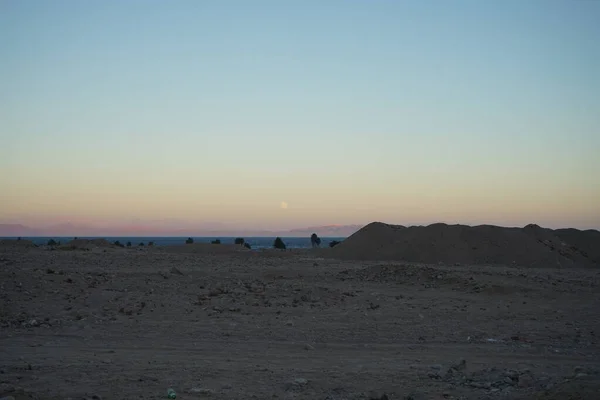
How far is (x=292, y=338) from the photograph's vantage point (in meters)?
11.9

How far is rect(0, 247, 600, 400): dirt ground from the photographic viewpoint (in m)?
8.07

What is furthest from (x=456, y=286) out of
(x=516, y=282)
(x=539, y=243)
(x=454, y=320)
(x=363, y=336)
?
(x=539, y=243)

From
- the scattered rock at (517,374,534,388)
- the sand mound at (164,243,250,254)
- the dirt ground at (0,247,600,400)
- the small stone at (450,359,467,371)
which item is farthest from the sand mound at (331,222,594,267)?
the scattered rock at (517,374,534,388)

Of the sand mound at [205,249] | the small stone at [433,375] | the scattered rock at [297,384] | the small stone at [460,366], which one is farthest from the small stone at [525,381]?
the sand mound at [205,249]

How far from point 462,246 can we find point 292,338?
27880mm

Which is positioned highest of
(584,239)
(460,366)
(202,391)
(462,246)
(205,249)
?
(584,239)

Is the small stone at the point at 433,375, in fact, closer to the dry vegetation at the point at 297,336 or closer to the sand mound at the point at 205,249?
the dry vegetation at the point at 297,336

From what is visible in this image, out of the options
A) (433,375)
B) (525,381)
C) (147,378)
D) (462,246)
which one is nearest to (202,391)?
(147,378)

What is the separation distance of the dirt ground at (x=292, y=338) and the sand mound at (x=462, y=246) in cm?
1448

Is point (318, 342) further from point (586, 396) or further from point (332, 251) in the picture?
point (332, 251)

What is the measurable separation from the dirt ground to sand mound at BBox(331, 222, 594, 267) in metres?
14.5

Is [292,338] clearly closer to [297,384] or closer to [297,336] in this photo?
[297,336]

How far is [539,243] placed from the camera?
38312 mm

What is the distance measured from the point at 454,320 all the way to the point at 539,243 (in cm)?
2720
